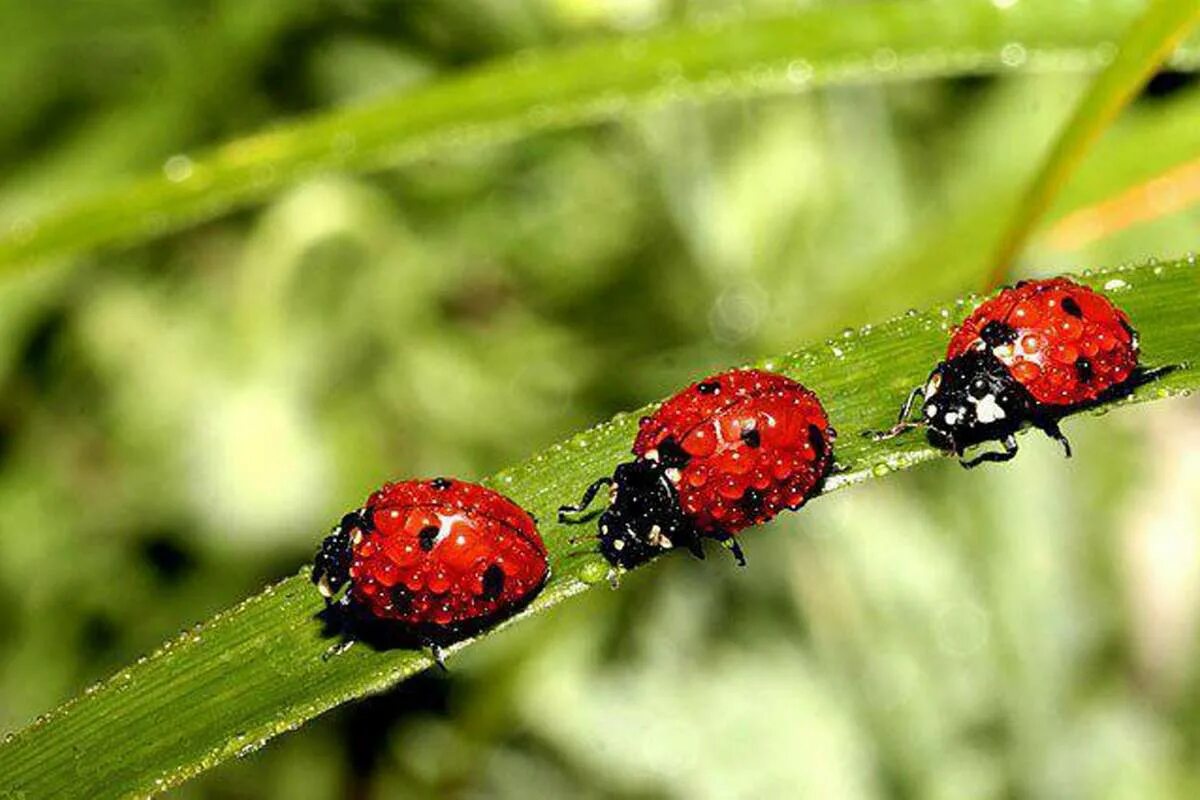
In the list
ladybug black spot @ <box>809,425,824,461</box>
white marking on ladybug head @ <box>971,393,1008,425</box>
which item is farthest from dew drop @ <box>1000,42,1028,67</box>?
ladybug black spot @ <box>809,425,824,461</box>

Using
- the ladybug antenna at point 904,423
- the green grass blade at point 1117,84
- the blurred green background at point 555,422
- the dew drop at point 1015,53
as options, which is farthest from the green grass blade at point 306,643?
the blurred green background at point 555,422

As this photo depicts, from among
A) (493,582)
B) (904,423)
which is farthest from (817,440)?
(493,582)

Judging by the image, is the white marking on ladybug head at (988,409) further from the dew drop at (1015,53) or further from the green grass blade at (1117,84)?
the dew drop at (1015,53)

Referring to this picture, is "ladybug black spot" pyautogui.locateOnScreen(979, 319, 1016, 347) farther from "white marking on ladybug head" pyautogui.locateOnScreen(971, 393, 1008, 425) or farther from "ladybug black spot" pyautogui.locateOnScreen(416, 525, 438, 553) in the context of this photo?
"ladybug black spot" pyautogui.locateOnScreen(416, 525, 438, 553)

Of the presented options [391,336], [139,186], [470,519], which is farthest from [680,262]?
[470,519]

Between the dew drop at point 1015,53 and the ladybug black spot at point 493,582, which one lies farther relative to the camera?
the dew drop at point 1015,53

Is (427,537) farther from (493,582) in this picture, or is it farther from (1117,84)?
(1117,84)

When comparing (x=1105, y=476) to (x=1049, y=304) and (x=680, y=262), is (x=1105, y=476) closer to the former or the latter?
(x=680, y=262)
